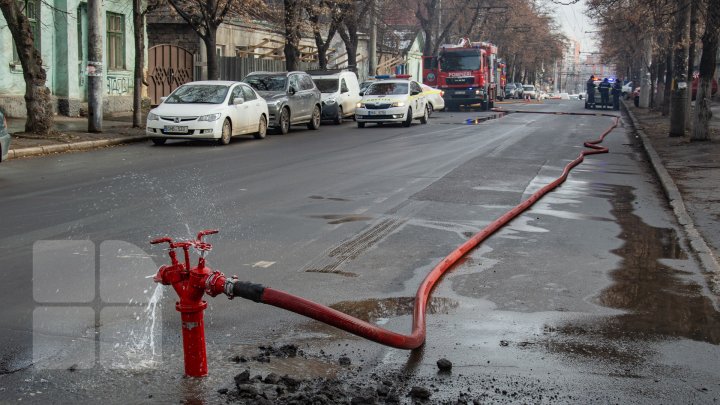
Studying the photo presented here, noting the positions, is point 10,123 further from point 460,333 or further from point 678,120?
point 460,333

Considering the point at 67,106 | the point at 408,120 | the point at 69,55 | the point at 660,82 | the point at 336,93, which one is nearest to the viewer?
the point at 67,106

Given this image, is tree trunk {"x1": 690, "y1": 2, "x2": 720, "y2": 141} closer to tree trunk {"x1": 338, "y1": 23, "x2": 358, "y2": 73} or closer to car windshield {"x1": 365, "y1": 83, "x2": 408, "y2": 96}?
car windshield {"x1": 365, "y1": 83, "x2": 408, "y2": 96}

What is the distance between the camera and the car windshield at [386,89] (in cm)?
3148

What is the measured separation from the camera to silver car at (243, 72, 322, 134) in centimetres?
2553

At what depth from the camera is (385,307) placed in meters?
6.64

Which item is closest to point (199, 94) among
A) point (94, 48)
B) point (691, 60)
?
point (94, 48)

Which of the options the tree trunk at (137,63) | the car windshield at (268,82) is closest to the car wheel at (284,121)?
the car windshield at (268,82)

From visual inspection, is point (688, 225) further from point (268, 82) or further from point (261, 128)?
point (268, 82)

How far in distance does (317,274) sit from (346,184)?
248 inches

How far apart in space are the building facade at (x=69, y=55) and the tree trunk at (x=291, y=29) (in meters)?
5.50

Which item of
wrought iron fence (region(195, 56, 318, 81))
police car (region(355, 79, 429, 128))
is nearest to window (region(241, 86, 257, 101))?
police car (region(355, 79, 429, 128))

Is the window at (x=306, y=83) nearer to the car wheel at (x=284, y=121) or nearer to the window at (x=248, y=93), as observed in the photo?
the car wheel at (x=284, y=121)

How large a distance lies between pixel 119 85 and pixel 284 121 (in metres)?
8.01

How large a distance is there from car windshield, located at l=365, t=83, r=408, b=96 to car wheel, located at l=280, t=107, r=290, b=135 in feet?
19.2
